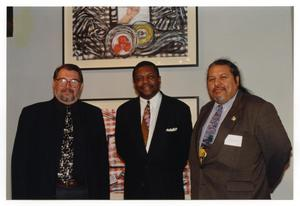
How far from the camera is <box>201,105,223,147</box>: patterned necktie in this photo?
297cm

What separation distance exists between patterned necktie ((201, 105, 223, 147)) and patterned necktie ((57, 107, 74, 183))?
100 centimetres

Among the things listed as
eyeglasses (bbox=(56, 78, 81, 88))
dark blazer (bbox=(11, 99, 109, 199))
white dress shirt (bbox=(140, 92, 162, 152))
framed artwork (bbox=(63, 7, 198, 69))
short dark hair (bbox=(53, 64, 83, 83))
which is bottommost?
dark blazer (bbox=(11, 99, 109, 199))

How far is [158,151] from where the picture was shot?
10.1 feet

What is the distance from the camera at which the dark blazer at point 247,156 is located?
2.82 meters

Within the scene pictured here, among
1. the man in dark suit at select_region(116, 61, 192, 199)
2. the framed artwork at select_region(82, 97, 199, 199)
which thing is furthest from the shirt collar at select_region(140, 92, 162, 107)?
the framed artwork at select_region(82, 97, 199, 199)

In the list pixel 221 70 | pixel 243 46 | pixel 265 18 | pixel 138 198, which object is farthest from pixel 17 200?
pixel 265 18

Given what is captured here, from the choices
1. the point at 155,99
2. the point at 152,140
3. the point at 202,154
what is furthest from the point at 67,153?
the point at 202,154

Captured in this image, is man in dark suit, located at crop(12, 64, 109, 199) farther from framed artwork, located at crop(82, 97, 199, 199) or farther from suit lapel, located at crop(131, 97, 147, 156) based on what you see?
suit lapel, located at crop(131, 97, 147, 156)

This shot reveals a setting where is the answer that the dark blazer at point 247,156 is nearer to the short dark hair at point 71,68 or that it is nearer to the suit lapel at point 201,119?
the suit lapel at point 201,119

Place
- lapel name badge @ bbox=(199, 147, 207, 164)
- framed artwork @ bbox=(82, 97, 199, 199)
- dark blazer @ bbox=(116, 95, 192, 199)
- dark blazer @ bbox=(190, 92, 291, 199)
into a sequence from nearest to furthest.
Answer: dark blazer @ bbox=(190, 92, 291, 199)
lapel name badge @ bbox=(199, 147, 207, 164)
dark blazer @ bbox=(116, 95, 192, 199)
framed artwork @ bbox=(82, 97, 199, 199)

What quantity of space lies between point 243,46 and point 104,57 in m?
1.11

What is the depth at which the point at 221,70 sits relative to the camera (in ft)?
10.0

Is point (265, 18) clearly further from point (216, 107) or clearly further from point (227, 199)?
point (227, 199)

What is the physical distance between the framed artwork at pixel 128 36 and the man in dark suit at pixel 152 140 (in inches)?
5.6
